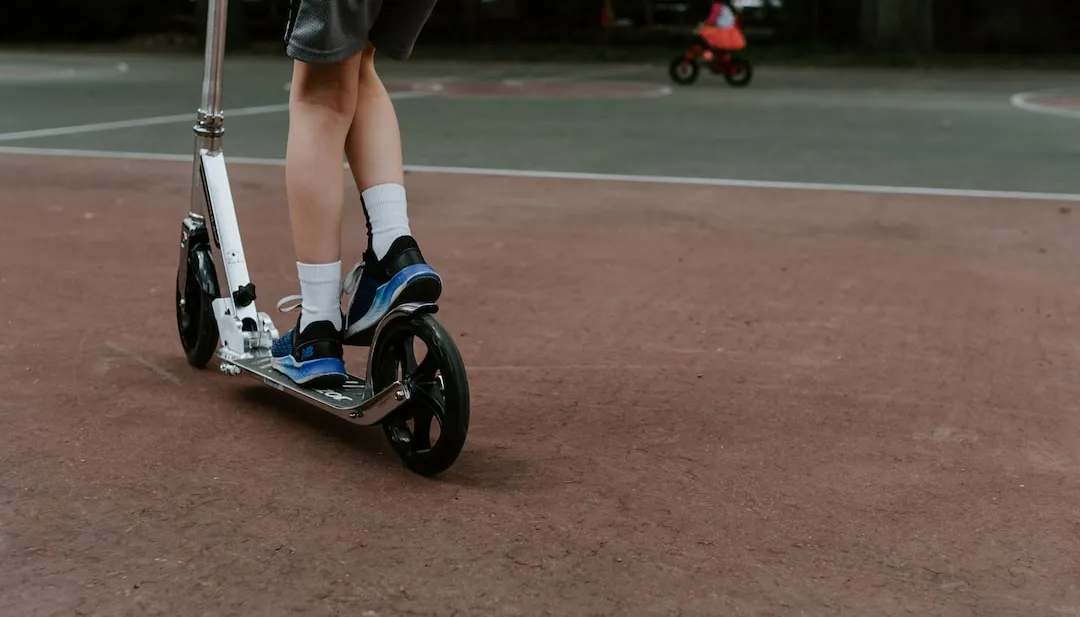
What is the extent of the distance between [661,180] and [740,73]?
10760mm

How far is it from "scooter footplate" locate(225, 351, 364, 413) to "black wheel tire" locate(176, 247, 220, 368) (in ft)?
0.99

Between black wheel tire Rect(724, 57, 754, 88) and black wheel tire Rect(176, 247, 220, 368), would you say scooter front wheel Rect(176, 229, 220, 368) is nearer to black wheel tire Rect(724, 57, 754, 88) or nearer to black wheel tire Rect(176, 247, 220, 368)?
black wheel tire Rect(176, 247, 220, 368)

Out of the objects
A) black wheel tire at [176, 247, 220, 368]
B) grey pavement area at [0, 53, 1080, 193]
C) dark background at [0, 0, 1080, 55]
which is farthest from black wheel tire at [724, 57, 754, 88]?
black wheel tire at [176, 247, 220, 368]

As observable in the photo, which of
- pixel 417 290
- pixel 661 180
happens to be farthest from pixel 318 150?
pixel 661 180

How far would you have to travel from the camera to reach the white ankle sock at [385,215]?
385cm

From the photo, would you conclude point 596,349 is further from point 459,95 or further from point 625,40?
point 625,40

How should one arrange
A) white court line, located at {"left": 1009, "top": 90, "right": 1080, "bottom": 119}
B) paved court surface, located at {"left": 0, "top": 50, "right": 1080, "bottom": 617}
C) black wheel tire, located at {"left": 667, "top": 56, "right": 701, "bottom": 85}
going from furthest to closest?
black wheel tire, located at {"left": 667, "top": 56, "right": 701, "bottom": 85} → white court line, located at {"left": 1009, "top": 90, "right": 1080, "bottom": 119} → paved court surface, located at {"left": 0, "top": 50, "right": 1080, "bottom": 617}

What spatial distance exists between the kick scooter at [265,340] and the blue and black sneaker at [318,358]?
0.09 ft

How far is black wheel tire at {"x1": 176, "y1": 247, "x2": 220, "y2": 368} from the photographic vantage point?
453cm

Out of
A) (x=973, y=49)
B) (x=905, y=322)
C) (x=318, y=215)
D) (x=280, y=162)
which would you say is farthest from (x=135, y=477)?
(x=973, y=49)

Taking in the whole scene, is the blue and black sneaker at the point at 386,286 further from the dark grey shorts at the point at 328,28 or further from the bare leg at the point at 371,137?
the dark grey shorts at the point at 328,28

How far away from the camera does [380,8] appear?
12.3 feet

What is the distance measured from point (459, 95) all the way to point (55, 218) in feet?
32.4

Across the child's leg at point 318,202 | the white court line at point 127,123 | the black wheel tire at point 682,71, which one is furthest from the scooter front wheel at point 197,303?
the black wheel tire at point 682,71
